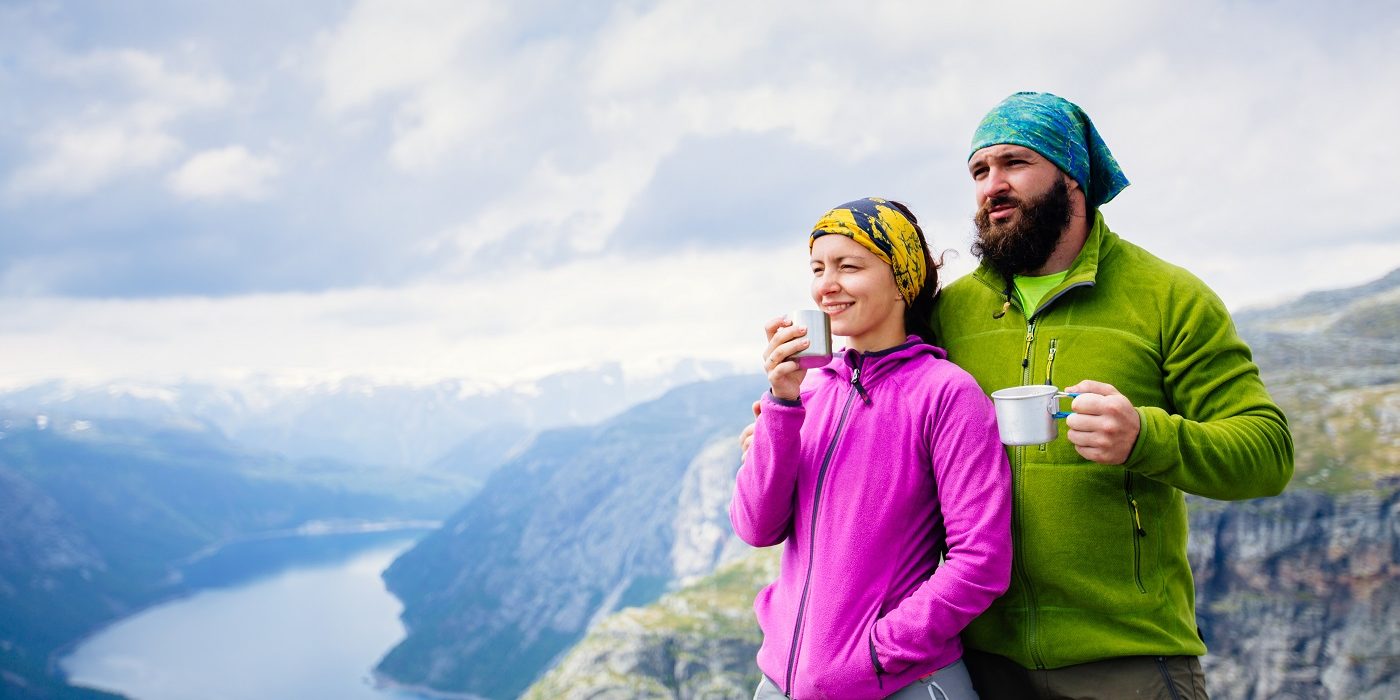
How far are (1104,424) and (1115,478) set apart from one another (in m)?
0.84

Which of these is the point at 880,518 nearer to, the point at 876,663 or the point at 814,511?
the point at 814,511

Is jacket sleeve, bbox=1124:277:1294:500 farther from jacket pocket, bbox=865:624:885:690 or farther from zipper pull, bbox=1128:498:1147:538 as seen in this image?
jacket pocket, bbox=865:624:885:690

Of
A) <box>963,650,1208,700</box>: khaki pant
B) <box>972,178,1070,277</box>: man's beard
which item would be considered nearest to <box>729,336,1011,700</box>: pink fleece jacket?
<box>963,650,1208,700</box>: khaki pant

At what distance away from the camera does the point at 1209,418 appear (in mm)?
4227

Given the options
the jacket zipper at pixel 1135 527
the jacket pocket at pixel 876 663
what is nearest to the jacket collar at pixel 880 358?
the jacket zipper at pixel 1135 527

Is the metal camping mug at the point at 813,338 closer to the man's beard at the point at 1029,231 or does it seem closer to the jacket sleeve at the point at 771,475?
the jacket sleeve at the point at 771,475

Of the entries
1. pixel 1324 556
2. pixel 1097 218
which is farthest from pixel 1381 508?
pixel 1097 218

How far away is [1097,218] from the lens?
4941 mm

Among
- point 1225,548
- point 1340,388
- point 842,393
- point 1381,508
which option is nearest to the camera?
point 842,393

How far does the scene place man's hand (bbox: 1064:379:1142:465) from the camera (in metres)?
3.74

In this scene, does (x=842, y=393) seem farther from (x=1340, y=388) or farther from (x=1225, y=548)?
(x=1340, y=388)

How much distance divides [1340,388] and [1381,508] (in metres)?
30.7

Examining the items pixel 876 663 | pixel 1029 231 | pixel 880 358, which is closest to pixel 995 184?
pixel 1029 231

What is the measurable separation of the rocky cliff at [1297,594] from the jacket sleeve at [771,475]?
500 feet
